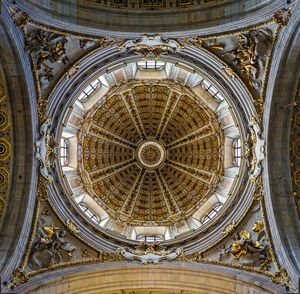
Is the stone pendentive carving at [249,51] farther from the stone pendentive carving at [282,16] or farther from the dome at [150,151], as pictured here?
the dome at [150,151]

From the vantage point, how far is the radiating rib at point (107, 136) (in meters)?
31.3

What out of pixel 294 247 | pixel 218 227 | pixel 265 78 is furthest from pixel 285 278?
pixel 265 78

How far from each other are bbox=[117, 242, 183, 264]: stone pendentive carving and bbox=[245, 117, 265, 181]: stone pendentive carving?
521 cm

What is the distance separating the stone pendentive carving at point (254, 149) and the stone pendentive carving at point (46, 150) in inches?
360

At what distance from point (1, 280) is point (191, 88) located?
14.9 metres

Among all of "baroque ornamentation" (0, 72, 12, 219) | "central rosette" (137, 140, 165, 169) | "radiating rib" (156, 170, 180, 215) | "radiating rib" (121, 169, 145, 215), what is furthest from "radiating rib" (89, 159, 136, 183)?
"baroque ornamentation" (0, 72, 12, 219)

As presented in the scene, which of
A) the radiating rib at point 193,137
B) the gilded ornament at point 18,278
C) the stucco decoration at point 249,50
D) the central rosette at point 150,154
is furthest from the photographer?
the central rosette at point 150,154

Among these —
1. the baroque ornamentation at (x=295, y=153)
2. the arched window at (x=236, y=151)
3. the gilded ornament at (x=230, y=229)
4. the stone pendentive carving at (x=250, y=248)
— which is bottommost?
the stone pendentive carving at (x=250, y=248)

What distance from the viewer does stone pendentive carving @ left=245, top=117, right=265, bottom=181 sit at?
22.2m

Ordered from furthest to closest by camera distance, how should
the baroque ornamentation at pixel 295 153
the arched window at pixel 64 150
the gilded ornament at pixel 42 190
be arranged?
the arched window at pixel 64 150, the gilded ornament at pixel 42 190, the baroque ornamentation at pixel 295 153

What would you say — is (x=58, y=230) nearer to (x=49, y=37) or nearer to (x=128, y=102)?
(x=49, y=37)

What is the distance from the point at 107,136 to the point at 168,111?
4459 millimetres

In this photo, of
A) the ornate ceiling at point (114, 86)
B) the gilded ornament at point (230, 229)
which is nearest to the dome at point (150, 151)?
the ornate ceiling at point (114, 86)

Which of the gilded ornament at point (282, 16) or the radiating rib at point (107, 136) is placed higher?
the radiating rib at point (107, 136)
